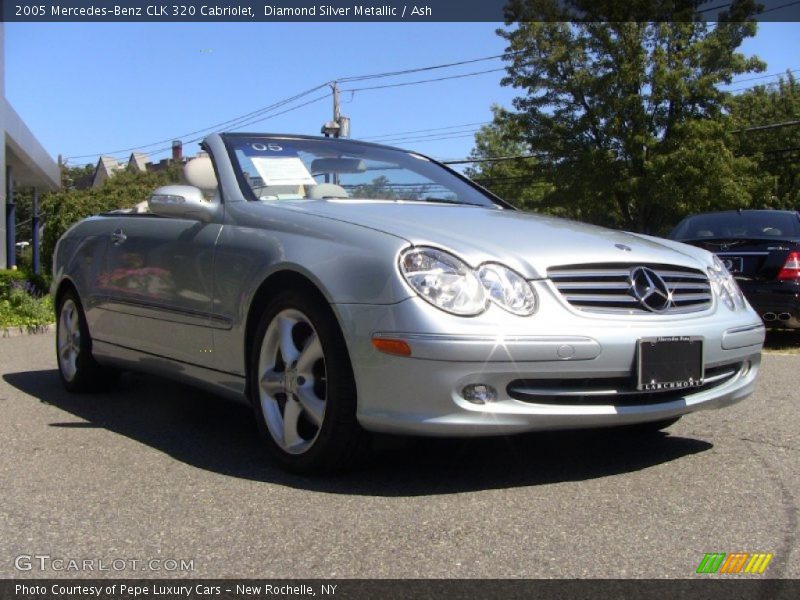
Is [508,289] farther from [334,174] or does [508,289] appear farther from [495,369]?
[334,174]

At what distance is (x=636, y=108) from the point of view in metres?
24.3

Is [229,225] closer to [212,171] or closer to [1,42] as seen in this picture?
[212,171]

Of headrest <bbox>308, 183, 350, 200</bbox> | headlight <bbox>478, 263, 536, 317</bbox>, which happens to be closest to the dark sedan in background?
headrest <bbox>308, 183, 350, 200</bbox>

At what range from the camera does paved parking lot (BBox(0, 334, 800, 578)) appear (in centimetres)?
267

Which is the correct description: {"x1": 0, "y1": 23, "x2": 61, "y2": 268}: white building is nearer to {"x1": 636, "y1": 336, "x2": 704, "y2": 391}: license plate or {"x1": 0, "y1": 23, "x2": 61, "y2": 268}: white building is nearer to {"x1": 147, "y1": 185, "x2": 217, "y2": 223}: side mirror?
{"x1": 147, "y1": 185, "x2": 217, "y2": 223}: side mirror

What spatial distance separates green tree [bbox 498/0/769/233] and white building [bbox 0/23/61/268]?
13.6m

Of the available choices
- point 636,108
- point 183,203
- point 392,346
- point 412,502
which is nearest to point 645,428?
point 412,502

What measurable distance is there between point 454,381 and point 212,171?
205 cm

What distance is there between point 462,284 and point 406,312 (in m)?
0.24

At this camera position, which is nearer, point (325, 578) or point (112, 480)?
point (325, 578)

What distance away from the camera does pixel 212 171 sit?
455 centimetres

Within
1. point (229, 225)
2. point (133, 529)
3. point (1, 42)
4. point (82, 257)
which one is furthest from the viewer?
point (1, 42)

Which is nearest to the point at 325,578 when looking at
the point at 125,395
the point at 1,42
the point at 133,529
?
the point at 133,529

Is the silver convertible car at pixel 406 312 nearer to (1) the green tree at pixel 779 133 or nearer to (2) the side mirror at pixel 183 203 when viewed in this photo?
(2) the side mirror at pixel 183 203
